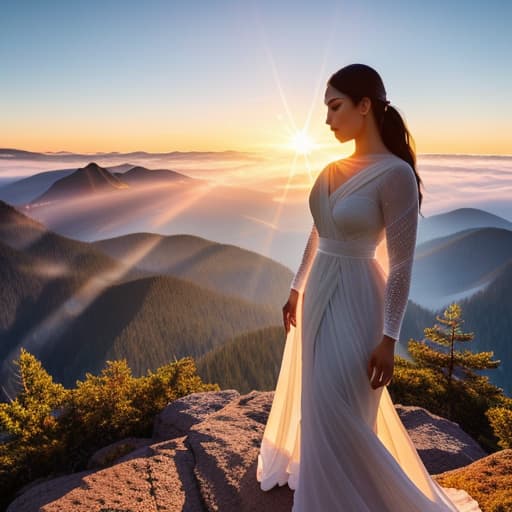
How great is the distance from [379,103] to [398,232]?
816 millimetres

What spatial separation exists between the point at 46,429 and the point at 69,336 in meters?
104

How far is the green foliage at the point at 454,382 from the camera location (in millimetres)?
10383

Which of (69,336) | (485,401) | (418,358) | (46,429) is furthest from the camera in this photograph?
(69,336)

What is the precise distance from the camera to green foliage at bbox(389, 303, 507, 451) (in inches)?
409

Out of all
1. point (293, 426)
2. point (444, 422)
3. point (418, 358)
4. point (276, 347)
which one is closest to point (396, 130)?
point (293, 426)

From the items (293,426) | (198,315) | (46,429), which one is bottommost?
(198,315)

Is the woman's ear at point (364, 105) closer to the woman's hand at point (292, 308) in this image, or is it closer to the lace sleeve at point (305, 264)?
the lace sleeve at point (305, 264)

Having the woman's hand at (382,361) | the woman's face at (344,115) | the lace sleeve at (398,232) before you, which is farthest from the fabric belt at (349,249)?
the woman's face at (344,115)

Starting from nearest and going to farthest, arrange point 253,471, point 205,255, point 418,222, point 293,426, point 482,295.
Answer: point 418,222, point 293,426, point 253,471, point 482,295, point 205,255

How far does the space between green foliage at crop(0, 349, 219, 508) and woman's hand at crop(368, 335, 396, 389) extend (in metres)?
6.90

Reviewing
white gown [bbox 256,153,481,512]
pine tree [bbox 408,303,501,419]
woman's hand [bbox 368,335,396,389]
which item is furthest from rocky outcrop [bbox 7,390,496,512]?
pine tree [bbox 408,303,501,419]

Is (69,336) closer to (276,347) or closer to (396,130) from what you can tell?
(276,347)

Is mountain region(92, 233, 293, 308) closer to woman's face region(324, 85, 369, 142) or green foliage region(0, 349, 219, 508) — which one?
green foliage region(0, 349, 219, 508)

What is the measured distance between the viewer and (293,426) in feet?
12.0
